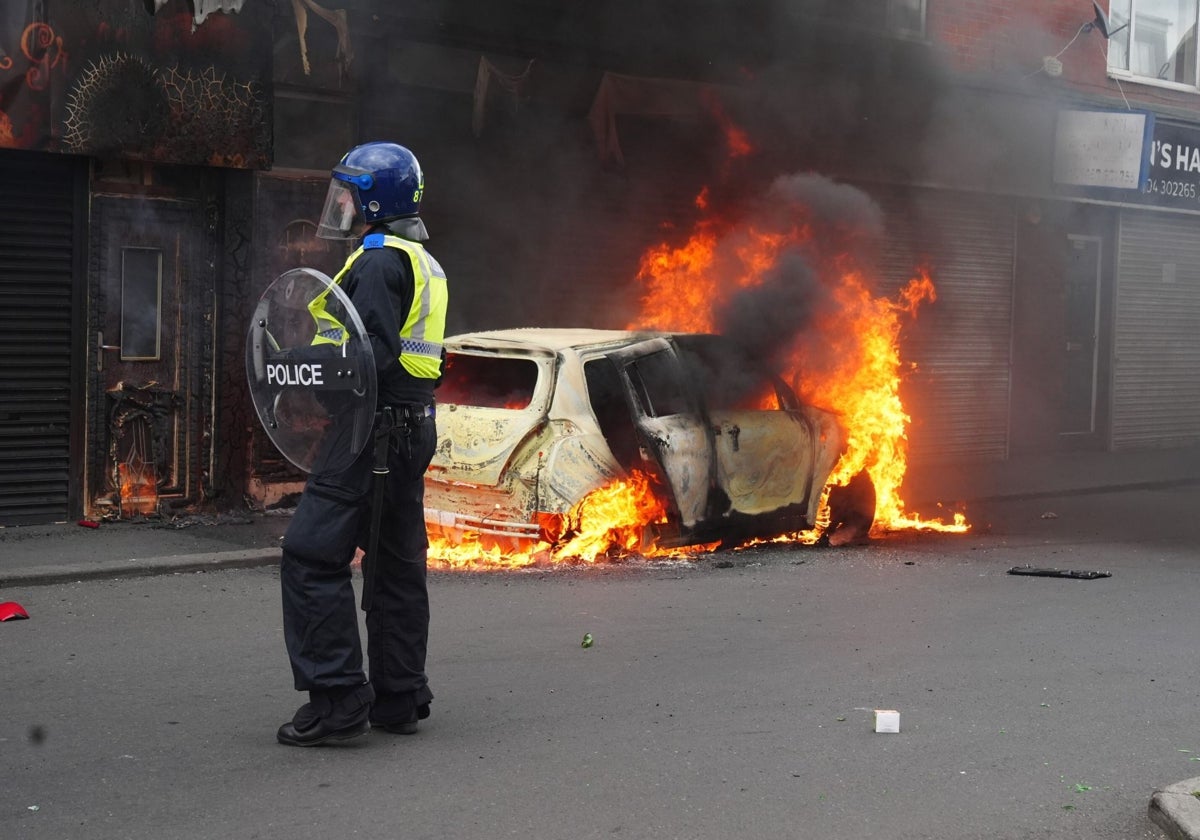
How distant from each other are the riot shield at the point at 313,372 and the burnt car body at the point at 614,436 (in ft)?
10.4

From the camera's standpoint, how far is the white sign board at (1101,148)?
50.6 feet

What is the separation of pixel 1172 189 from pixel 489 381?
11.8 metres

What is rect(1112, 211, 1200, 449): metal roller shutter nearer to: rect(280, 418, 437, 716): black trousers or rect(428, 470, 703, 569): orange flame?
rect(428, 470, 703, 569): orange flame

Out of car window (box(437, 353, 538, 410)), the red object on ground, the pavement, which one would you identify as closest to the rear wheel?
the pavement

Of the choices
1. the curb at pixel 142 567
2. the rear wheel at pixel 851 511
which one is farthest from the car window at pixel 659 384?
the curb at pixel 142 567

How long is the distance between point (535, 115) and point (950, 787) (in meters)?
8.62

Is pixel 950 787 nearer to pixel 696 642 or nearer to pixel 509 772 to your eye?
pixel 509 772

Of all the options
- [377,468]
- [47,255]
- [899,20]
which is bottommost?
[377,468]

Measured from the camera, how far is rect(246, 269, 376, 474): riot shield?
180 inches

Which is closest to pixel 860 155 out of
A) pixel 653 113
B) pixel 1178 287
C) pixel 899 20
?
pixel 899 20

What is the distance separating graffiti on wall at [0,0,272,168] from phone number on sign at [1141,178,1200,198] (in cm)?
1095

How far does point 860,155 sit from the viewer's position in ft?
46.7

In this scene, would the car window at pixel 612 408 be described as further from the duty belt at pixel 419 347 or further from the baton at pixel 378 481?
the baton at pixel 378 481

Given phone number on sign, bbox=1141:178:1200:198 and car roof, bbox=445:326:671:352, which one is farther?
phone number on sign, bbox=1141:178:1200:198
